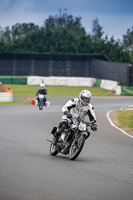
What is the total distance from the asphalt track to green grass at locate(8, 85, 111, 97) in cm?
3211

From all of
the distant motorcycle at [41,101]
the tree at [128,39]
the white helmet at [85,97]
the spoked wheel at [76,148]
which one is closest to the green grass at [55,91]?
the distant motorcycle at [41,101]

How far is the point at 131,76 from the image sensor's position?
47344 millimetres

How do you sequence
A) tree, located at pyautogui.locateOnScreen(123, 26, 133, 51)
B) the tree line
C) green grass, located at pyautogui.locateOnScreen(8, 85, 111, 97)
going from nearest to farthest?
green grass, located at pyautogui.locateOnScreen(8, 85, 111, 97) < the tree line < tree, located at pyautogui.locateOnScreen(123, 26, 133, 51)

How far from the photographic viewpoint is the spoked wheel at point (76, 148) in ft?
35.1

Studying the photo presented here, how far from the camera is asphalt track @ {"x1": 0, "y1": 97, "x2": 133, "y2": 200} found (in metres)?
7.52

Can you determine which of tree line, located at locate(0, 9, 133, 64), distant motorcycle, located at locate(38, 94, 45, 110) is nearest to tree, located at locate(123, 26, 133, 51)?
tree line, located at locate(0, 9, 133, 64)

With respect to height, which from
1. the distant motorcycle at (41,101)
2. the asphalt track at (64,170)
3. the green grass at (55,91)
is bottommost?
the green grass at (55,91)

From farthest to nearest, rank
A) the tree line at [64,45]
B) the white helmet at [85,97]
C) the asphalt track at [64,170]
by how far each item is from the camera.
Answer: the tree line at [64,45] < the white helmet at [85,97] < the asphalt track at [64,170]

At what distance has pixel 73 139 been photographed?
11148mm

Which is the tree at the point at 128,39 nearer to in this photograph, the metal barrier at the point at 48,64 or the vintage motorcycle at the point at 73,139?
the metal barrier at the point at 48,64

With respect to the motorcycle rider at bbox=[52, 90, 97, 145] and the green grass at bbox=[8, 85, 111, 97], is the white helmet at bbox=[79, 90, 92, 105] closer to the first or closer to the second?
the motorcycle rider at bbox=[52, 90, 97, 145]

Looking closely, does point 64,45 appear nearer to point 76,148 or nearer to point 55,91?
point 55,91

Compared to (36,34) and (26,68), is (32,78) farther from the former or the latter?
(36,34)

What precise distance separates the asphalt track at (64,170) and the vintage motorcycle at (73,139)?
175 mm
